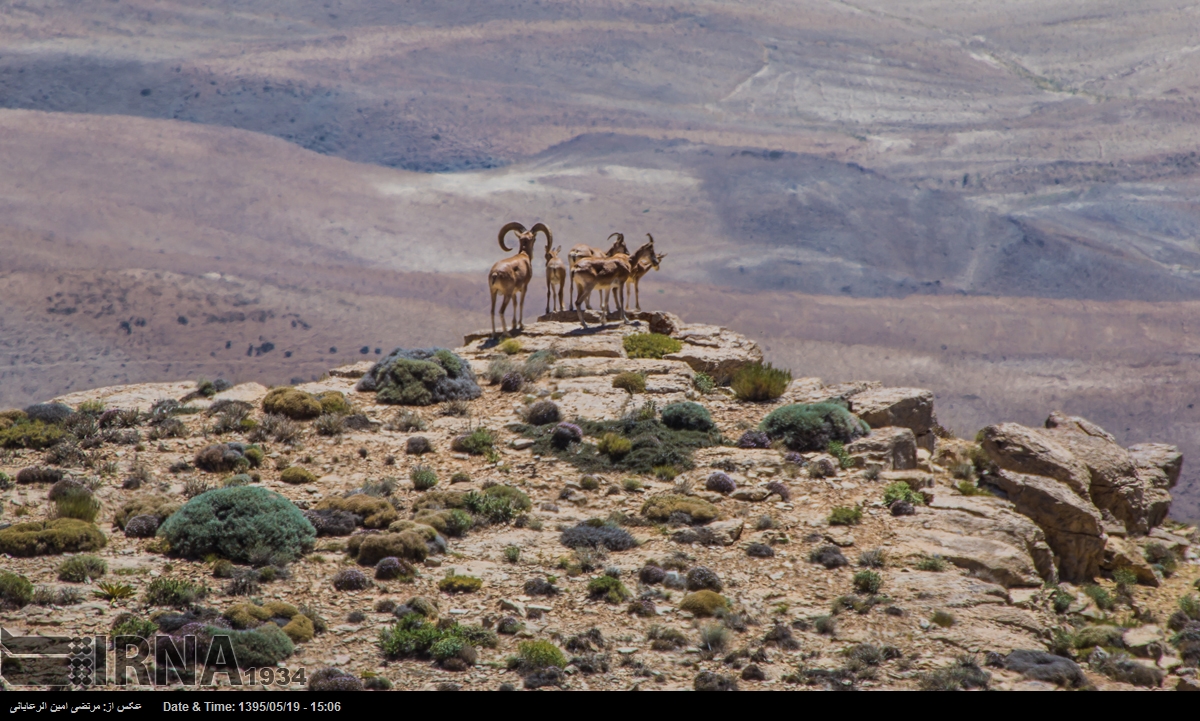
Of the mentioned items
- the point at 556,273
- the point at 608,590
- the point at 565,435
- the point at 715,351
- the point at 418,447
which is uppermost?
the point at 556,273

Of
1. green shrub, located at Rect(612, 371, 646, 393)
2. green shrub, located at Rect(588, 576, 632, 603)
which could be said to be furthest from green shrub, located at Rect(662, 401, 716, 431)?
green shrub, located at Rect(588, 576, 632, 603)

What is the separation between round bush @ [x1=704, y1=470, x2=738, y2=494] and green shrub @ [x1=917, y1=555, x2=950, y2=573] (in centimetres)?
466

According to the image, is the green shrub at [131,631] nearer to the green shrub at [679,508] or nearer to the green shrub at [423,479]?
the green shrub at [423,479]

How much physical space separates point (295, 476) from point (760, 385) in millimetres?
13303

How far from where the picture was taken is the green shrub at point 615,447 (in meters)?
25.9

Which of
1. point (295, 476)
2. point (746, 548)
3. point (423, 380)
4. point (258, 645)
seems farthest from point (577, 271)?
point (258, 645)

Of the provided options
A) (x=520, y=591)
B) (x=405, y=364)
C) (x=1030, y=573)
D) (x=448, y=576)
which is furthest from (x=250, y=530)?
(x=1030, y=573)

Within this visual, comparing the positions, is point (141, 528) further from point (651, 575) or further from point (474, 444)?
point (651, 575)

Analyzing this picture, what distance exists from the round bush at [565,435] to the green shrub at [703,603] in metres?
8.20

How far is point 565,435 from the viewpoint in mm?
26406

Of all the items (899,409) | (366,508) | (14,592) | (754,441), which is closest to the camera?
(14,592)

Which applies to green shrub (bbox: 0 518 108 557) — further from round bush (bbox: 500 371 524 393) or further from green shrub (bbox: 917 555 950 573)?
green shrub (bbox: 917 555 950 573)

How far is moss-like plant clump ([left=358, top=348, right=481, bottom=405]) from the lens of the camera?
30.0m

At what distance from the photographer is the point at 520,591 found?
19.0 metres
